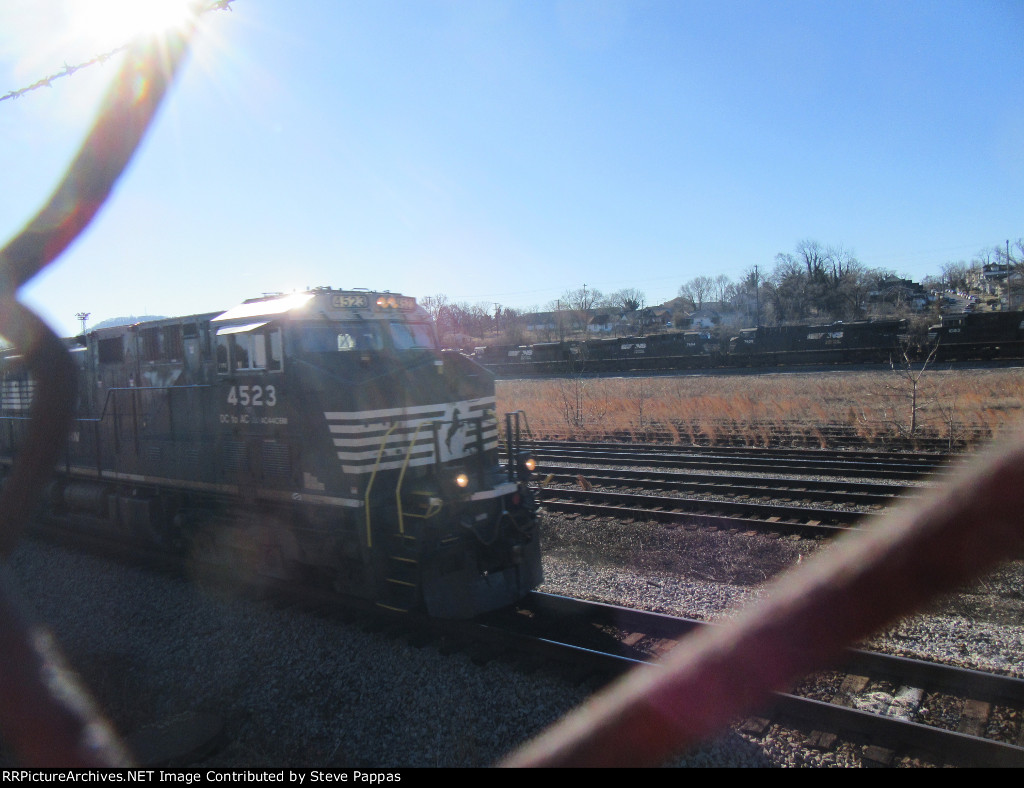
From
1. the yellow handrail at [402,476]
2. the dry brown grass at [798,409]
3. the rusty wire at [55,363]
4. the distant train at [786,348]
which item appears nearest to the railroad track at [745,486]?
the yellow handrail at [402,476]

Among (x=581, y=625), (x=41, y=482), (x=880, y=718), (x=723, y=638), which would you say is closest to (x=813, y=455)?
(x=581, y=625)

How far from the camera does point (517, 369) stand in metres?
48.4

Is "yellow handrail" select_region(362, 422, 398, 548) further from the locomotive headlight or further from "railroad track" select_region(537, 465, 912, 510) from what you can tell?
"railroad track" select_region(537, 465, 912, 510)

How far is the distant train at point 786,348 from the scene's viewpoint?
3500cm

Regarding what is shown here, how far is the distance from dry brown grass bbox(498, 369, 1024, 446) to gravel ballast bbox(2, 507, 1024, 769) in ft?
29.0

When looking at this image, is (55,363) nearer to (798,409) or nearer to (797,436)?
(797,436)

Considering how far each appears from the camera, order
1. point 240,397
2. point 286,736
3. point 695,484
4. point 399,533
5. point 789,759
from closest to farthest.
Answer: point 789,759, point 286,736, point 399,533, point 240,397, point 695,484

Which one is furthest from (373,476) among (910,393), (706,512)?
(910,393)

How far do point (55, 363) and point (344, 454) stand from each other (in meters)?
2.61

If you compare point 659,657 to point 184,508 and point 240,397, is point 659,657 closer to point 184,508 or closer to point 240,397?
point 240,397

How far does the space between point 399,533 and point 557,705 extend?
2.29 m

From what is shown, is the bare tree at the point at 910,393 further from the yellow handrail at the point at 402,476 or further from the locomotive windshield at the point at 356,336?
the yellow handrail at the point at 402,476

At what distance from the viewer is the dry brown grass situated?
1767cm

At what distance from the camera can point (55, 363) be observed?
5.70 metres
